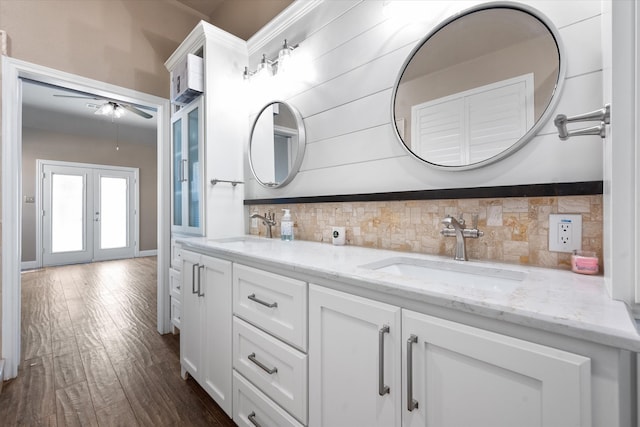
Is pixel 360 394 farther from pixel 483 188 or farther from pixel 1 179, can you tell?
pixel 1 179

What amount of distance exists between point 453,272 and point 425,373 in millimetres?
468

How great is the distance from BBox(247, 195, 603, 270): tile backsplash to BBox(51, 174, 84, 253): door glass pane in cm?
663

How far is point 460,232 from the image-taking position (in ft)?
3.69

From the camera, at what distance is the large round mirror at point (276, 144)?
192 cm

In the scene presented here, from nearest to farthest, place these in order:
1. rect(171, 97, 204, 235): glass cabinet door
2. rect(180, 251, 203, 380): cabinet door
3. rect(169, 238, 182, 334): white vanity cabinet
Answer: rect(180, 251, 203, 380): cabinet door, rect(171, 97, 204, 235): glass cabinet door, rect(169, 238, 182, 334): white vanity cabinet

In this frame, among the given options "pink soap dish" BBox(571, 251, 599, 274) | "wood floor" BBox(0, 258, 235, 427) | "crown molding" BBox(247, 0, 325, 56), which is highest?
"crown molding" BBox(247, 0, 325, 56)

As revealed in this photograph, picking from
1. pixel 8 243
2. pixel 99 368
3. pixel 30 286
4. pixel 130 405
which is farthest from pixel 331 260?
pixel 30 286

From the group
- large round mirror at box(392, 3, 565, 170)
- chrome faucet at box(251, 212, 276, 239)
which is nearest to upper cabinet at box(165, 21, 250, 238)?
chrome faucet at box(251, 212, 276, 239)

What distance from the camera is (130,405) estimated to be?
64.1 inches

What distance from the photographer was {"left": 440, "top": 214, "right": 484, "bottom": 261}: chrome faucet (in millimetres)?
1104

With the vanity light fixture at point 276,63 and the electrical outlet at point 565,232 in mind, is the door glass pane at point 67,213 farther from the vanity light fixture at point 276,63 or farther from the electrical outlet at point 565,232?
the electrical outlet at point 565,232

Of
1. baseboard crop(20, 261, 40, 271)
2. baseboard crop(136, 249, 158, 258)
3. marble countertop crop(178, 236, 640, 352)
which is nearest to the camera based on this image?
marble countertop crop(178, 236, 640, 352)

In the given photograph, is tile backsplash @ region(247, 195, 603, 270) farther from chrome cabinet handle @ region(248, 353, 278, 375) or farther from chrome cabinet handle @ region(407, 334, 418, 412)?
chrome cabinet handle @ region(248, 353, 278, 375)

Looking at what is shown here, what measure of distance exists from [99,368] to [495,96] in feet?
9.30
